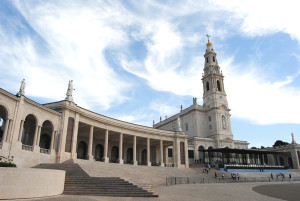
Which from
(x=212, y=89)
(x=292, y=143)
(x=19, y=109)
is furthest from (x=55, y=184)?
(x=292, y=143)

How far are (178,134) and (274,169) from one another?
25987 millimetres

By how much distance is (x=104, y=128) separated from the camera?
4053cm

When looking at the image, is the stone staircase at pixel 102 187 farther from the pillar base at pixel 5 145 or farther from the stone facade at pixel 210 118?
the stone facade at pixel 210 118

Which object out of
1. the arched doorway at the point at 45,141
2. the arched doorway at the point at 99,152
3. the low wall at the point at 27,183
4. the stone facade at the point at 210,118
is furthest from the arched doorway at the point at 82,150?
the stone facade at the point at 210,118

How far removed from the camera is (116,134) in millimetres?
45844

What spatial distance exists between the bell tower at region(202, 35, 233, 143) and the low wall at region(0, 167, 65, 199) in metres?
56.6

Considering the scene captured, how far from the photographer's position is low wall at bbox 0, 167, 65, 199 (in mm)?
14494

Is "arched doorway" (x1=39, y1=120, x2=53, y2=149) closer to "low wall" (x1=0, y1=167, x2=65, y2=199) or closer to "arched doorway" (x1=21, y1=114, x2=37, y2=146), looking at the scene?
"arched doorway" (x1=21, y1=114, x2=37, y2=146)

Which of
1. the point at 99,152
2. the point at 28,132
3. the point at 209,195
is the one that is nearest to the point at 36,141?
the point at 28,132

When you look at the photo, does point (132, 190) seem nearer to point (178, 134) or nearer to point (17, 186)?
point (17, 186)

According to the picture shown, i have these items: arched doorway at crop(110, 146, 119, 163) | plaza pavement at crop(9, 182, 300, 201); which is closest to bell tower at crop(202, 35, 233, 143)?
arched doorway at crop(110, 146, 119, 163)

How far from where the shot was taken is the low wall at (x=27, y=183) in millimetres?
14494

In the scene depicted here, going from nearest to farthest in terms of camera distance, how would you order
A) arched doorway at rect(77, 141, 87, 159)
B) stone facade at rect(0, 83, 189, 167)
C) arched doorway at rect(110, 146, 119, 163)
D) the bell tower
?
stone facade at rect(0, 83, 189, 167) < arched doorway at rect(77, 141, 87, 159) < arched doorway at rect(110, 146, 119, 163) < the bell tower

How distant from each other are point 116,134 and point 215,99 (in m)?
37.7
